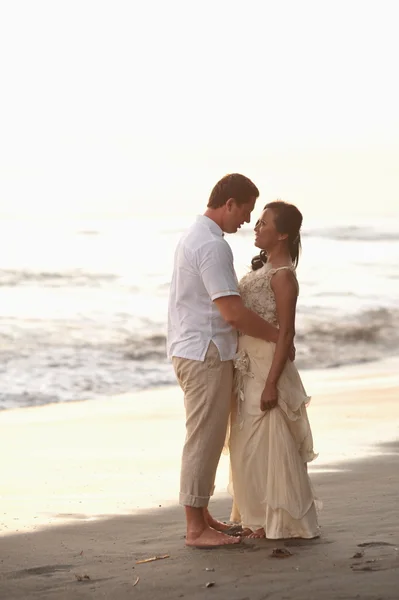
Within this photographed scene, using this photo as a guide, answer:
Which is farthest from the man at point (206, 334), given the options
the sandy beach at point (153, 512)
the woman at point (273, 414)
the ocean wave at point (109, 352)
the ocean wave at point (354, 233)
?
the ocean wave at point (354, 233)

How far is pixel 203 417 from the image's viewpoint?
506cm

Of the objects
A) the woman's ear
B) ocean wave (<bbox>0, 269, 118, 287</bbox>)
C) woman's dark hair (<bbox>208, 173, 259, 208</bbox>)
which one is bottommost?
ocean wave (<bbox>0, 269, 118, 287</bbox>)

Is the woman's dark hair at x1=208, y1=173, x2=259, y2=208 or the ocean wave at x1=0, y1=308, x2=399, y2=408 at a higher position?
the woman's dark hair at x1=208, y1=173, x2=259, y2=208

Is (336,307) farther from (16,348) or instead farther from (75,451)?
(75,451)

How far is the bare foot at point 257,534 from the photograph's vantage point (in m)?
5.14

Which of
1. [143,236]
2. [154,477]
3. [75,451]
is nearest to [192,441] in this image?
[154,477]

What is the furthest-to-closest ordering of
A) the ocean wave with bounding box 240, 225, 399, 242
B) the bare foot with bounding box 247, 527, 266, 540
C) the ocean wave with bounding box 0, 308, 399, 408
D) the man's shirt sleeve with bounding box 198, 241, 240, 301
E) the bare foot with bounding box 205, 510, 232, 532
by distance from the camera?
the ocean wave with bounding box 240, 225, 399, 242 → the ocean wave with bounding box 0, 308, 399, 408 → the bare foot with bounding box 205, 510, 232, 532 → the bare foot with bounding box 247, 527, 266, 540 → the man's shirt sleeve with bounding box 198, 241, 240, 301

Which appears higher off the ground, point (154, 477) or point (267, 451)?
point (267, 451)

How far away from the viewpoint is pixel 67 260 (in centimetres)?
3269

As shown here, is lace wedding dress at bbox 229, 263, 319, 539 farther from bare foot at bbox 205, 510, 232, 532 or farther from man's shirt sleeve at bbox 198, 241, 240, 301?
man's shirt sleeve at bbox 198, 241, 240, 301

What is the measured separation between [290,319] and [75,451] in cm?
339

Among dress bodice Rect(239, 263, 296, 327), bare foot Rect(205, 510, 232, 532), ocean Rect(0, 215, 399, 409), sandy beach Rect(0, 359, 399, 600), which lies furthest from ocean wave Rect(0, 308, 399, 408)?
dress bodice Rect(239, 263, 296, 327)

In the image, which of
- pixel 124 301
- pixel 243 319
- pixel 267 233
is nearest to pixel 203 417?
pixel 243 319

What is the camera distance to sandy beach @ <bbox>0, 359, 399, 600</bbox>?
4.32m
